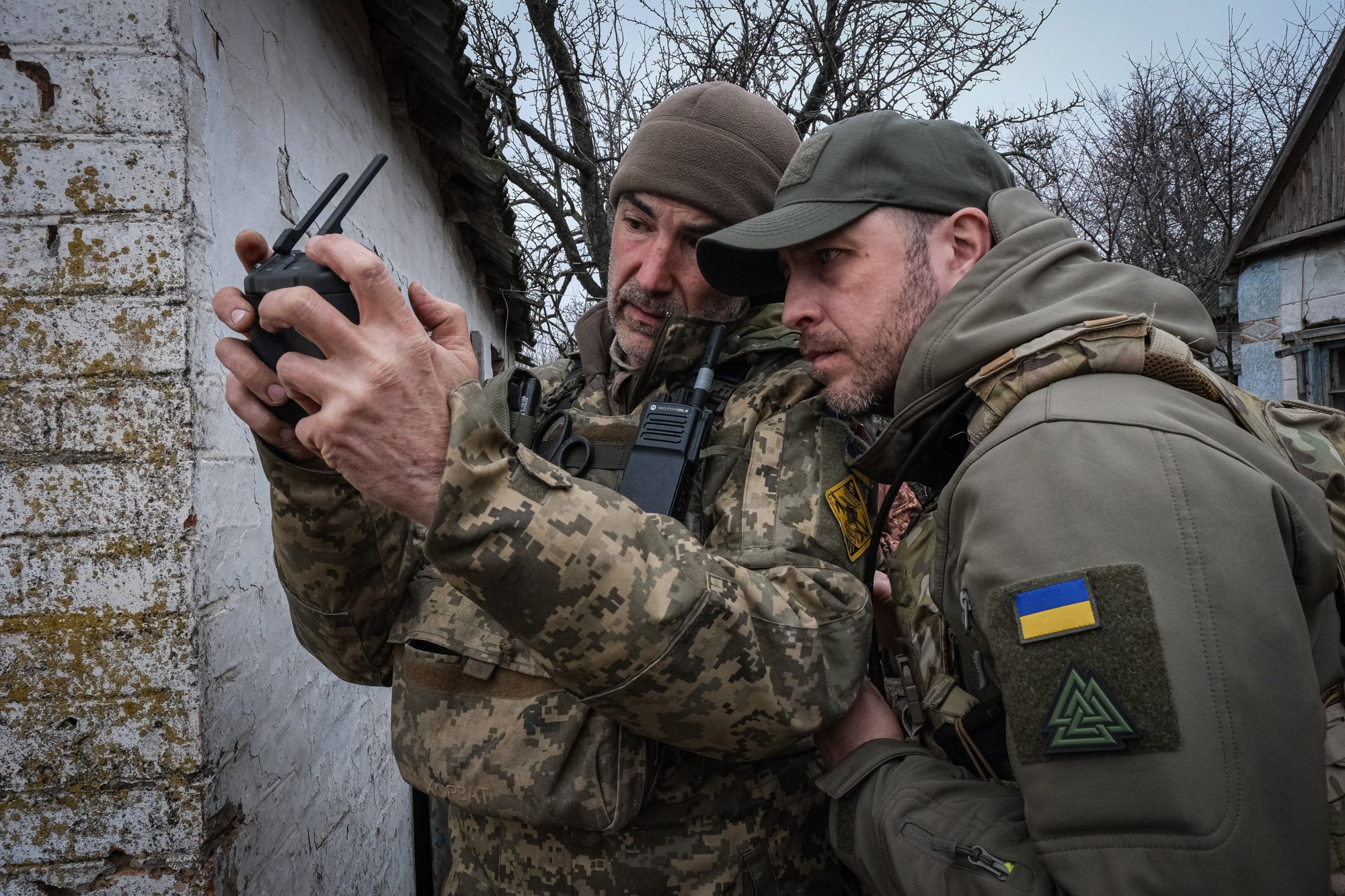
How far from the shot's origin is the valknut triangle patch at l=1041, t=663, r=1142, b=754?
0.96m

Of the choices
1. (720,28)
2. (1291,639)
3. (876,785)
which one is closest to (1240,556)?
(1291,639)

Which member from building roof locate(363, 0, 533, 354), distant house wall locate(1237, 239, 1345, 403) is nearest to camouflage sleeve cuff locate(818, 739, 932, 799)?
building roof locate(363, 0, 533, 354)

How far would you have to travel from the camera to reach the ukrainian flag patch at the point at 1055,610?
3.28 feet

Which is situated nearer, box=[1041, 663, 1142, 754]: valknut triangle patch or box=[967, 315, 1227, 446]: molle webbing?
box=[1041, 663, 1142, 754]: valknut triangle patch

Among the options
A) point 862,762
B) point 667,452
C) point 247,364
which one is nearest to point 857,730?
point 862,762

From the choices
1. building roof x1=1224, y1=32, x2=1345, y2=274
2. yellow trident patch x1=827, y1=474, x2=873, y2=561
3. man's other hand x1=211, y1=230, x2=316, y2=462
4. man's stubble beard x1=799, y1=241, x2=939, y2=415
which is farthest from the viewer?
building roof x1=1224, y1=32, x2=1345, y2=274

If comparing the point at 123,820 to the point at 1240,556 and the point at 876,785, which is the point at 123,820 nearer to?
the point at 876,785

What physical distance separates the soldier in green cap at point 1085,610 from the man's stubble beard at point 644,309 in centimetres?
39

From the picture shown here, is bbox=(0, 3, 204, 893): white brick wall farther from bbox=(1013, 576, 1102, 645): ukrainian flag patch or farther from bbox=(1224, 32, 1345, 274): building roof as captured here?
bbox=(1224, 32, 1345, 274): building roof

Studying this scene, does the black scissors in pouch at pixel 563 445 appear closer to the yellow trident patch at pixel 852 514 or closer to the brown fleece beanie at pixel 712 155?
the yellow trident patch at pixel 852 514

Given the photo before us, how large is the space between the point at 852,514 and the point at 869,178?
0.72m

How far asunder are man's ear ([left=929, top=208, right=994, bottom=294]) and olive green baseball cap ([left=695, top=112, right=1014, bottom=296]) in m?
0.04

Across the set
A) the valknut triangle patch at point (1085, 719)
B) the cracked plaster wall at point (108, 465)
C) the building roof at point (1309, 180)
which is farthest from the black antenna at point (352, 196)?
the building roof at point (1309, 180)

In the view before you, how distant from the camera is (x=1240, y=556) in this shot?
98cm
